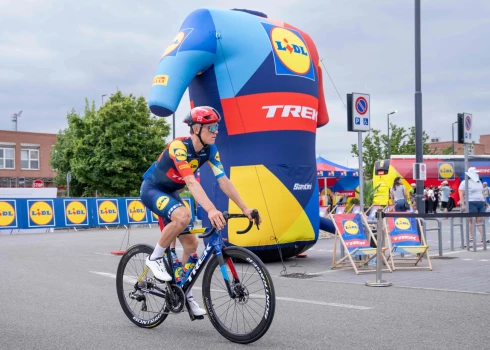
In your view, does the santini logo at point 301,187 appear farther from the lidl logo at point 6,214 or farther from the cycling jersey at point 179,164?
the lidl logo at point 6,214

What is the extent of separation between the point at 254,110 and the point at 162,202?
16.4ft

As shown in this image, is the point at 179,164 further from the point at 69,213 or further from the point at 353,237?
the point at 69,213

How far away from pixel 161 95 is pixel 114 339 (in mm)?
4892

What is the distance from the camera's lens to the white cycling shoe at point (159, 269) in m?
5.52

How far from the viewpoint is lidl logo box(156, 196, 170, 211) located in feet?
18.3

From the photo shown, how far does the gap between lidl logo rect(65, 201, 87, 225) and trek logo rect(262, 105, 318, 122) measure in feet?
46.1

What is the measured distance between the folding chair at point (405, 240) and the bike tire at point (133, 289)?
5.43 metres

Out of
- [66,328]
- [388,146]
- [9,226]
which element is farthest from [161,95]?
[388,146]

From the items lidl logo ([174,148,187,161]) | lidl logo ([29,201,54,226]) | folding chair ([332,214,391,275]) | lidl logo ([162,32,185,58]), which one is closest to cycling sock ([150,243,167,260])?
lidl logo ([174,148,187,161])

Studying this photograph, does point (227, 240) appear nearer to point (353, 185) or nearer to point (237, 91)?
point (237, 91)

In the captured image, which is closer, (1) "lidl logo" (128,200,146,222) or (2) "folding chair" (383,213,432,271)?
(2) "folding chair" (383,213,432,271)

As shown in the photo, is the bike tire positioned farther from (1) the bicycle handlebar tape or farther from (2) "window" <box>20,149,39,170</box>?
(2) "window" <box>20,149,39,170</box>

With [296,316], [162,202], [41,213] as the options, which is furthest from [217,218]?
[41,213]

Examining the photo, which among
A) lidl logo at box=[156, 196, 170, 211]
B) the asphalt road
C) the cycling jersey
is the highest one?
the cycling jersey
